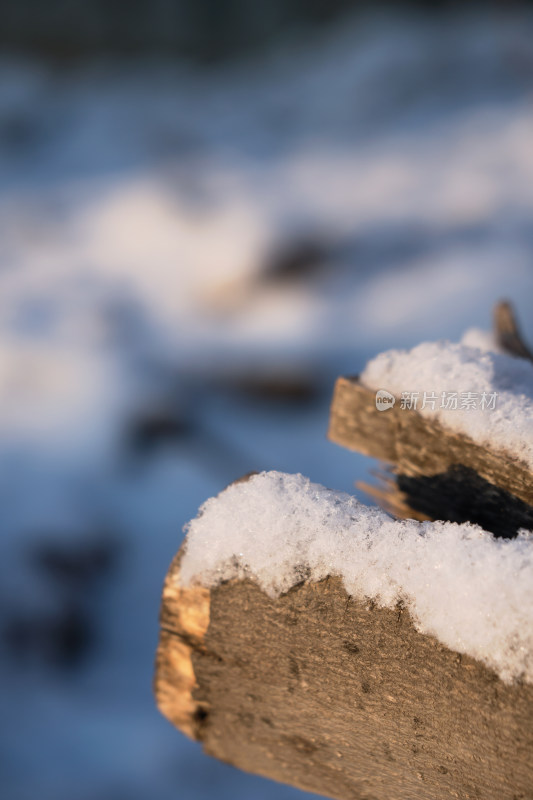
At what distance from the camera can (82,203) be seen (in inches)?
160

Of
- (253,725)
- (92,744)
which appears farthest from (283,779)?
(92,744)

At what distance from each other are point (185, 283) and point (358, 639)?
10.6ft

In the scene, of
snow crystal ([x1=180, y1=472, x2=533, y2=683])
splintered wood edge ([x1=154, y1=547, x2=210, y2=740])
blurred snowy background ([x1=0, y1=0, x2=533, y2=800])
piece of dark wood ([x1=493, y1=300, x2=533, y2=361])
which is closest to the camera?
snow crystal ([x1=180, y1=472, x2=533, y2=683])

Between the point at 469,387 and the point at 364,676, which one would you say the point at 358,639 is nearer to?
the point at 364,676

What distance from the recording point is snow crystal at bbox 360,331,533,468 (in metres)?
0.65

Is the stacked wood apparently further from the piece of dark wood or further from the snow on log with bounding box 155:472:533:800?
the piece of dark wood

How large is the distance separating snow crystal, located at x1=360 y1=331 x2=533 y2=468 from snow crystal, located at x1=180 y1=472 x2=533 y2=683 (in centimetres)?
14

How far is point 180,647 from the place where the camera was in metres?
0.69

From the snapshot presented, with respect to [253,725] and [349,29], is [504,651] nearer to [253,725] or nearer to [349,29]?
[253,725]

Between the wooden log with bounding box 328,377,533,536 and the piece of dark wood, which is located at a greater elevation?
the piece of dark wood

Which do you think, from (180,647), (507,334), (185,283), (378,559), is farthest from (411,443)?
(185,283)

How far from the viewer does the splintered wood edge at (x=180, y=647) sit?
2.10 feet

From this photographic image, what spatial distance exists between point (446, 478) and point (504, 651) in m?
0.26

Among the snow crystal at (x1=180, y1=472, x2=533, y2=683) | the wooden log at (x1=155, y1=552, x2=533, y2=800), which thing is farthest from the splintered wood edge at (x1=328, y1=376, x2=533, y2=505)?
the wooden log at (x1=155, y1=552, x2=533, y2=800)
